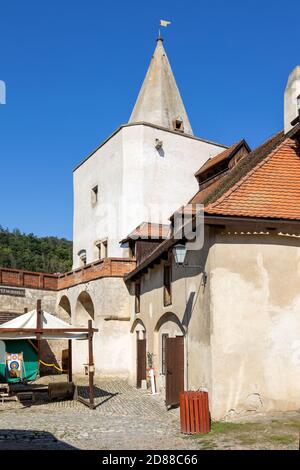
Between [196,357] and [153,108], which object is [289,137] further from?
[153,108]

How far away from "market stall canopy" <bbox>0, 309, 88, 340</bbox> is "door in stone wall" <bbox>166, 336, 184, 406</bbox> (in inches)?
103

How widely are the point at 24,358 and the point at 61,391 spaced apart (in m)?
3.67

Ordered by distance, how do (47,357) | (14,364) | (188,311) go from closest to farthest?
(188,311)
(14,364)
(47,357)

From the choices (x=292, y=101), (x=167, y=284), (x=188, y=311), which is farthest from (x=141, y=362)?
(x=292, y=101)

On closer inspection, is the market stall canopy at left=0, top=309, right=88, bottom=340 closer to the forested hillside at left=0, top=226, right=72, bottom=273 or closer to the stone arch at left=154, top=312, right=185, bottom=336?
the stone arch at left=154, top=312, right=185, bottom=336

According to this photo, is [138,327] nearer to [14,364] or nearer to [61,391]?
[14,364]

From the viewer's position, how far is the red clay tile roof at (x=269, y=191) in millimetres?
12578

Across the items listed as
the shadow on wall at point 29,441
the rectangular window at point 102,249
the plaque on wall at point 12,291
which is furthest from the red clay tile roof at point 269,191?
the plaque on wall at point 12,291

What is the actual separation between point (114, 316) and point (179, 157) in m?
10.8

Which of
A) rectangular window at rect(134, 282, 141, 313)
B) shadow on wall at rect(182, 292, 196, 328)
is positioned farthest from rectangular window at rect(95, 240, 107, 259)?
shadow on wall at rect(182, 292, 196, 328)

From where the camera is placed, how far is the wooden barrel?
16208mm

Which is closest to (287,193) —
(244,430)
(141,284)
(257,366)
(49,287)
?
(257,366)

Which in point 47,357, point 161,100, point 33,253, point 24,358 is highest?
point 161,100

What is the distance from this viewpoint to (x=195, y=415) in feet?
35.7
